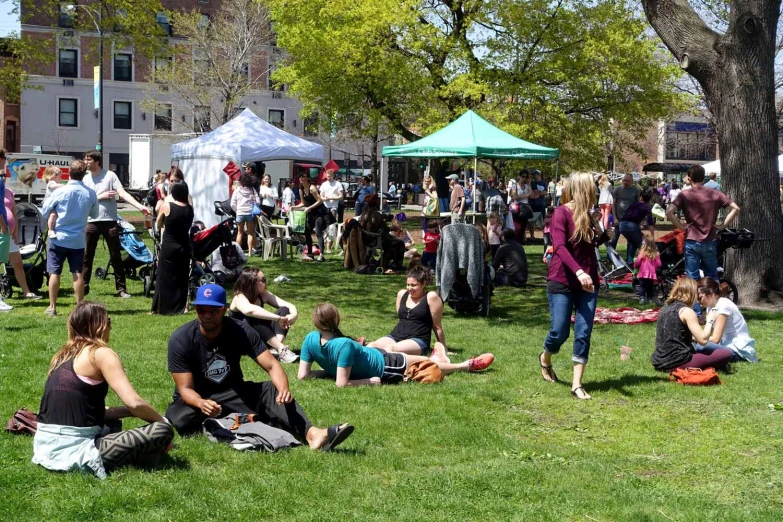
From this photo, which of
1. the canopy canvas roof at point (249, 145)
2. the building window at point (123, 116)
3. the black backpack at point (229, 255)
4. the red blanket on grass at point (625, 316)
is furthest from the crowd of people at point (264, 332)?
the building window at point (123, 116)

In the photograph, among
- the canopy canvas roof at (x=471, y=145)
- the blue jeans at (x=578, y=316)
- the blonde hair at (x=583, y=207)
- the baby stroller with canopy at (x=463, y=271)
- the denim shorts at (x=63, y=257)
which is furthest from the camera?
the canopy canvas roof at (x=471, y=145)

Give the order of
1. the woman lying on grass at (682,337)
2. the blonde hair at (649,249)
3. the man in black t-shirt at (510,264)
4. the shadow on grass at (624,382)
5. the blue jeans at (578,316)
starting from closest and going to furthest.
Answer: the blue jeans at (578,316) → the shadow on grass at (624,382) → the woman lying on grass at (682,337) → the blonde hair at (649,249) → the man in black t-shirt at (510,264)

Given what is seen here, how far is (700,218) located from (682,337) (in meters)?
3.18

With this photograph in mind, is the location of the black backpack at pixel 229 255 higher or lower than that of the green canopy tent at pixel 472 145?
lower

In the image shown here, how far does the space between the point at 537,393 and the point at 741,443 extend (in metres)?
1.85

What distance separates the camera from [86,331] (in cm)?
527

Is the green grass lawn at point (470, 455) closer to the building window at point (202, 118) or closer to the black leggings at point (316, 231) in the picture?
the black leggings at point (316, 231)

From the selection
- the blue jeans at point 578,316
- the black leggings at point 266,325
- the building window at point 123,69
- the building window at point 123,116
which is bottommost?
the black leggings at point 266,325

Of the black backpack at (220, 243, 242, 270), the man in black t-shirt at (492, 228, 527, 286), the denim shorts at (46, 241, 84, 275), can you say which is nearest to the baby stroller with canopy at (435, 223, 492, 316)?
the man in black t-shirt at (492, 228, 527, 286)

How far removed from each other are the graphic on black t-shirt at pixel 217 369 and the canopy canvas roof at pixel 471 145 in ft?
33.8

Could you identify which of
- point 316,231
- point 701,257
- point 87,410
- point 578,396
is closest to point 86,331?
point 87,410

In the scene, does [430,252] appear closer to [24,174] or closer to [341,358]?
[341,358]

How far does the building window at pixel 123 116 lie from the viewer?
57.0 m

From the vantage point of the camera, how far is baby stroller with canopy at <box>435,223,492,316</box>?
1208cm
